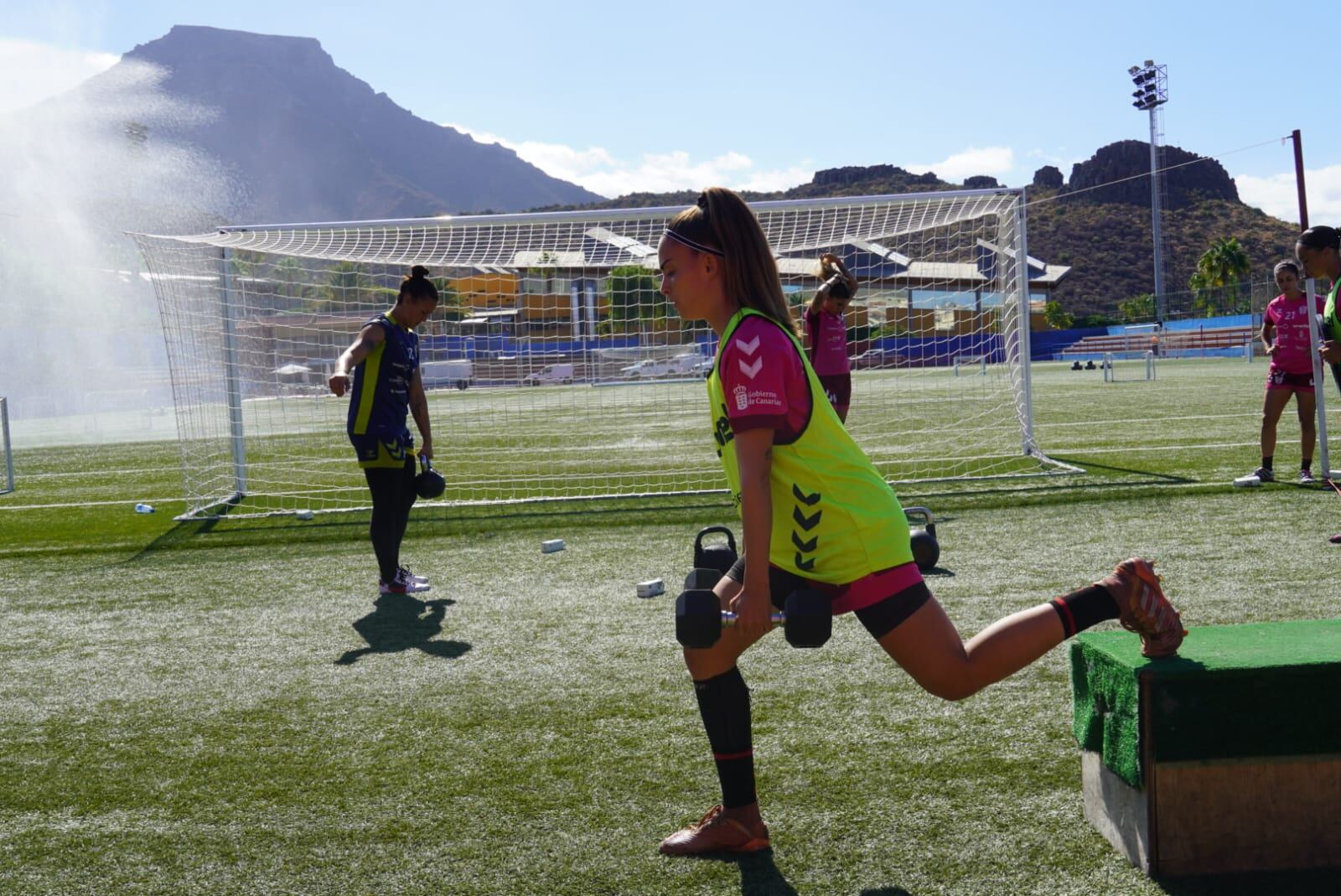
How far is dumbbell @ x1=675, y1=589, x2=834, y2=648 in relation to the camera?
105 inches

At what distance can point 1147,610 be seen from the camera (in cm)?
295

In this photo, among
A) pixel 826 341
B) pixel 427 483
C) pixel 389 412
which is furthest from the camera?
pixel 826 341

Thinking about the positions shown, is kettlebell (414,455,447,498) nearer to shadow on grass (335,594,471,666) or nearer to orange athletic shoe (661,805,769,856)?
shadow on grass (335,594,471,666)

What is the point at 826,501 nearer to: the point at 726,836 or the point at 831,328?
the point at 726,836

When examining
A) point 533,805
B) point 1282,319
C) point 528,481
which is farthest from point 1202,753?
point 528,481

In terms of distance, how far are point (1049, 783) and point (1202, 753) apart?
2.76 ft

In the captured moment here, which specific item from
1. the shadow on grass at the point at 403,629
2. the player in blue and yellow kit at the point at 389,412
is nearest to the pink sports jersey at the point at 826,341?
the player in blue and yellow kit at the point at 389,412

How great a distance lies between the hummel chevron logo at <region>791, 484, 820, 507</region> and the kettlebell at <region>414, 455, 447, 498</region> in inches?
189

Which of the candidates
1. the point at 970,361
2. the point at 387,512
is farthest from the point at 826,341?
the point at 970,361

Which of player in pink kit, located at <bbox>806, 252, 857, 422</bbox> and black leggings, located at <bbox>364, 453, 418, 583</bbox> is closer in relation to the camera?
black leggings, located at <bbox>364, 453, 418, 583</bbox>

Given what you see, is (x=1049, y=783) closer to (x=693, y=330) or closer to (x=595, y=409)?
(x=693, y=330)

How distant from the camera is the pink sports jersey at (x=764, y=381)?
9.20ft

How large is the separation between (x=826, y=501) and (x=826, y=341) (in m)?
6.87

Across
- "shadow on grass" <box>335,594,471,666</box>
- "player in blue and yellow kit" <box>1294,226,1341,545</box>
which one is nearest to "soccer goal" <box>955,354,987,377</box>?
"player in blue and yellow kit" <box>1294,226,1341,545</box>
